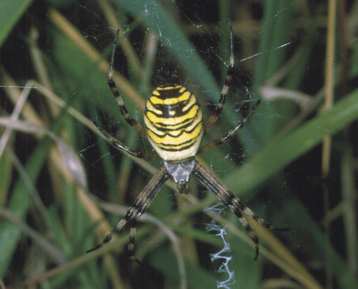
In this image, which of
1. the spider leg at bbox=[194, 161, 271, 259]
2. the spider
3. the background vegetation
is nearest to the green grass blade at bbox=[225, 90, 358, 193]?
the background vegetation

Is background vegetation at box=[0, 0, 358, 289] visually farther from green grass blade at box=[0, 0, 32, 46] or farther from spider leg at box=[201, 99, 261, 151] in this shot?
green grass blade at box=[0, 0, 32, 46]

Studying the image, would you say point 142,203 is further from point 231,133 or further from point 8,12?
point 8,12

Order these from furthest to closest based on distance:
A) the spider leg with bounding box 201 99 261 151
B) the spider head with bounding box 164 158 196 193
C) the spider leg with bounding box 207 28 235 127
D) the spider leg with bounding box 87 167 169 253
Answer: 1. the spider leg with bounding box 87 167 169 253
2. the spider head with bounding box 164 158 196 193
3. the spider leg with bounding box 201 99 261 151
4. the spider leg with bounding box 207 28 235 127

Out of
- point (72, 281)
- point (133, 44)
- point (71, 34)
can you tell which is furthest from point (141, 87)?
point (72, 281)

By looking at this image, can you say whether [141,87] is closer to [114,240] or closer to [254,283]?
[114,240]

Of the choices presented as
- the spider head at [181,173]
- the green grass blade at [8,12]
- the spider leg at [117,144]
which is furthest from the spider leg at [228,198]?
the green grass blade at [8,12]

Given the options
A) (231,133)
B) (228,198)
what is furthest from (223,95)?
(228,198)
